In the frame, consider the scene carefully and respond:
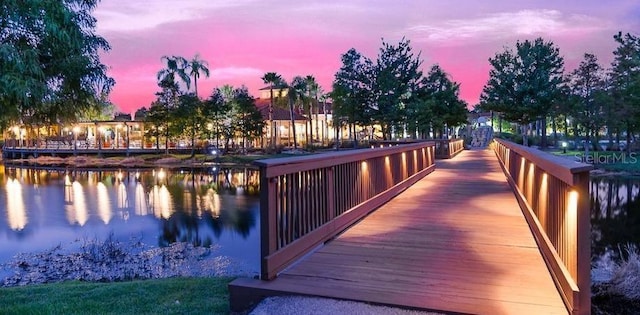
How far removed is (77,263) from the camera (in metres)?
10.3

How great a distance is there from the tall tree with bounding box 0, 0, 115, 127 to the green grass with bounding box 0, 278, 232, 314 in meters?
2.38

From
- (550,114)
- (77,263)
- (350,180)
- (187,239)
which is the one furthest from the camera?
(550,114)

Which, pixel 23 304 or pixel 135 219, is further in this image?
pixel 135 219

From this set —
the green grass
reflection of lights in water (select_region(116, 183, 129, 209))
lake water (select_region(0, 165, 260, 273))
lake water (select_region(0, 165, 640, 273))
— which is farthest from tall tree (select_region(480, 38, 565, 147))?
the green grass

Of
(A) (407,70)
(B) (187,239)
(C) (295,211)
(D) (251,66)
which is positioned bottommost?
(B) (187,239)

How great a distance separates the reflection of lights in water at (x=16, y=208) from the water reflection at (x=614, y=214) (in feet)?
52.4

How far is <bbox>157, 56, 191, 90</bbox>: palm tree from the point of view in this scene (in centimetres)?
4241

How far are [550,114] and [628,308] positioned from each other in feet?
125

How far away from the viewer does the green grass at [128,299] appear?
428 cm

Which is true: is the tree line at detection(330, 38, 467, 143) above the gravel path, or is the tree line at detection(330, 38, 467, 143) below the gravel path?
above

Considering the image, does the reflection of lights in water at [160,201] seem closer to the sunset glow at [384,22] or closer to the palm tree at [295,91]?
the sunset glow at [384,22]

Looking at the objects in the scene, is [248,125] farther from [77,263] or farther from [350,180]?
[350,180]

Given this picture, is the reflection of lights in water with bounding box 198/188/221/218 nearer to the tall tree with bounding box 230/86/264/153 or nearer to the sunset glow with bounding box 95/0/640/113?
the sunset glow with bounding box 95/0/640/113

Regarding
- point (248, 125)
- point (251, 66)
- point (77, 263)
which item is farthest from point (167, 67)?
point (77, 263)
